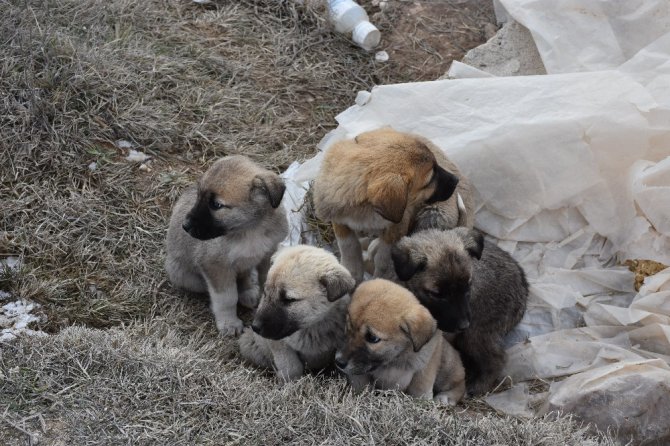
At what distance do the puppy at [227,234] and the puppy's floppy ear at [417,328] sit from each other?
46.5 inches

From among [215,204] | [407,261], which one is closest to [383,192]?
[407,261]

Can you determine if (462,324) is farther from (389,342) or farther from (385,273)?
(385,273)

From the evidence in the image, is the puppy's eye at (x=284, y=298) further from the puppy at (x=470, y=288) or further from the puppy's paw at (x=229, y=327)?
the puppy's paw at (x=229, y=327)

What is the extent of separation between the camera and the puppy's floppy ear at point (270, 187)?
5.31 meters

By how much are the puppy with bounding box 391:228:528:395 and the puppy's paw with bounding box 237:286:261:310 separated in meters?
1.34

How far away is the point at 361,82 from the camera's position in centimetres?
798

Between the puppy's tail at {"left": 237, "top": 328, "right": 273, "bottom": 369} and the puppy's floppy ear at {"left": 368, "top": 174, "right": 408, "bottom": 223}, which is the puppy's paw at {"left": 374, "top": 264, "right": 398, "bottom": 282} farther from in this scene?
the puppy's tail at {"left": 237, "top": 328, "right": 273, "bottom": 369}

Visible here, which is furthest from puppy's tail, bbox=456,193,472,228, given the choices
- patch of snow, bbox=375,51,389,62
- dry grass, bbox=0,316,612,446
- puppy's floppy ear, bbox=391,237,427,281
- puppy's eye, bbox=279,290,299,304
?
patch of snow, bbox=375,51,389,62

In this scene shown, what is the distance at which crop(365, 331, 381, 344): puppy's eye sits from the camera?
4680 millimetres

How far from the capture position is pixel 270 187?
17.4 feet

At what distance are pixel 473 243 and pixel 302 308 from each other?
3.77 feet

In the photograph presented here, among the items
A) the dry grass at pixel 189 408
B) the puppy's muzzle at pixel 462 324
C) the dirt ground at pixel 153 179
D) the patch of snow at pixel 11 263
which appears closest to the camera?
the dry grass at pixel 189 408

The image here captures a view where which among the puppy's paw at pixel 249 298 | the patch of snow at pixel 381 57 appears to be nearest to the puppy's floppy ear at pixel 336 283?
the puppy's paw at pixel 249 298

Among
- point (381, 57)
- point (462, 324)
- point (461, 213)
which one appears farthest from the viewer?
point (381, 57)
